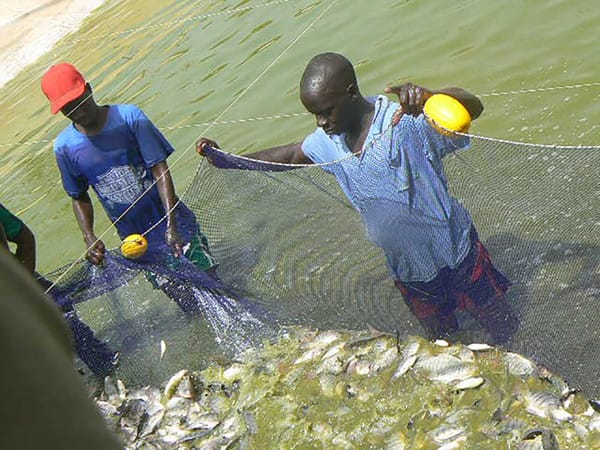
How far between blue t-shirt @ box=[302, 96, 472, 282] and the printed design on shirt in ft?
5.85

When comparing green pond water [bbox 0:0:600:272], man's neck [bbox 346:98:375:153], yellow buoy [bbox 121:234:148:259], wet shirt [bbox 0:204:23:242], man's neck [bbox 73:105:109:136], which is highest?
man's neck [bbox 73:105:109:136]

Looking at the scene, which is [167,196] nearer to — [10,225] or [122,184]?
[122,184]

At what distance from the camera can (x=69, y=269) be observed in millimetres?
5473

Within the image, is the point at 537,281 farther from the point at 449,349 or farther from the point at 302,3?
the point at 302,3

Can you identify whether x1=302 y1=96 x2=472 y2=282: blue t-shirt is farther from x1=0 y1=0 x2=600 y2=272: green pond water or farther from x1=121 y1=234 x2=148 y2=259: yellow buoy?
x1=0 y1=0 x2=600 y2=272: green pond water

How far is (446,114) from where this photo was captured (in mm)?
3770

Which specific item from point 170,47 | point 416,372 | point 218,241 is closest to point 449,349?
point 416,372

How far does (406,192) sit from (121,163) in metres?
2.32

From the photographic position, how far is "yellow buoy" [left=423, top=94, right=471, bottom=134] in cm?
376

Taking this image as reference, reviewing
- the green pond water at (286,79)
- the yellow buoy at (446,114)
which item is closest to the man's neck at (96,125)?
the green pond water at (286,79)

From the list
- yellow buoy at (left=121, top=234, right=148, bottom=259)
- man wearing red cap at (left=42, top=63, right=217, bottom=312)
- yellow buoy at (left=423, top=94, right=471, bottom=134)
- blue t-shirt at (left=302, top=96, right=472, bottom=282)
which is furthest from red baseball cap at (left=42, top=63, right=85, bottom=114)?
yellow buoy at (left=423, top=94, right=471, bottom=134)

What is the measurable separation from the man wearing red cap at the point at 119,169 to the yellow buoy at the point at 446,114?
2.03 meters

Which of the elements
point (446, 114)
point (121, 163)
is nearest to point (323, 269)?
point (446, 114)

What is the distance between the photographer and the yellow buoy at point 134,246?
5152mm
